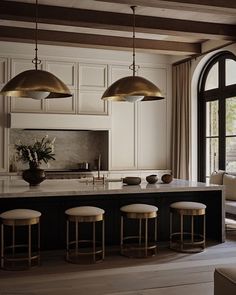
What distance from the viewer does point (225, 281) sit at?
2.55m

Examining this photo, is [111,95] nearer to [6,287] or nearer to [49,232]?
[49,232]

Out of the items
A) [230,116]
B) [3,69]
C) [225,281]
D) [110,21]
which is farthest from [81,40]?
[225,281]

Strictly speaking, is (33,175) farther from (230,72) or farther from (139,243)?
(230,72)

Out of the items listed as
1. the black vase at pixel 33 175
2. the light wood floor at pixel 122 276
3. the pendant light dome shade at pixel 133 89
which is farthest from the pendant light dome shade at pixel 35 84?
the light wood floor at pixel 122 276

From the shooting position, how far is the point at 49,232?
4.92m

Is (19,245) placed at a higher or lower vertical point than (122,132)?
lower

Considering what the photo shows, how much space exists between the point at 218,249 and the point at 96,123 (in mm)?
3765

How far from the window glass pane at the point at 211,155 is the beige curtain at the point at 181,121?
0.36 m

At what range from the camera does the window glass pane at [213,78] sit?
7.80 m

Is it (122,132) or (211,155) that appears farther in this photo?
(122,132)

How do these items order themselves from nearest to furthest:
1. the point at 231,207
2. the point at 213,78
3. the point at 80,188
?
the point at 80,188, the point at 231,207, the point at 213,78

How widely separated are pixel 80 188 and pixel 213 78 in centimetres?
418

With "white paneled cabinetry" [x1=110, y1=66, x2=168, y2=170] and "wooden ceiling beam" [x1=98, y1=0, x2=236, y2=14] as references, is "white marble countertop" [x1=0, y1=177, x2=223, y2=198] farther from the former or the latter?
"white paneled cabinetry" [x1=110, y1=66, x2=168, y2=170]

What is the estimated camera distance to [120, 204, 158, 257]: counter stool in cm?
467
